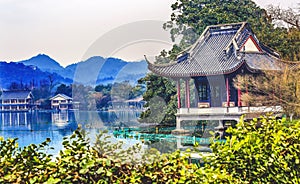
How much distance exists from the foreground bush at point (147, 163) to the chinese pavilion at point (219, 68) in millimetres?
11596

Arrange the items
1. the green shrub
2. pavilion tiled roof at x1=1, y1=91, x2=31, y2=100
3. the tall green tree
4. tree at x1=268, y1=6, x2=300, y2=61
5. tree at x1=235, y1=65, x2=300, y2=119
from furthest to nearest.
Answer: pavilion tiled roof at x1=1, y1=91, x2=31, y2=100 → the tall green tree → tree at x1=268, y1=6, x2=300, y2=61 → tree at x1=235, y1=65, x2=300, y2=119 → the green shrub

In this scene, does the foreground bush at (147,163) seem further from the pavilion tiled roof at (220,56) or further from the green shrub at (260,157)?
the pavilion tiled roof at (220,56)

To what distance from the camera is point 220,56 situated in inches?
600

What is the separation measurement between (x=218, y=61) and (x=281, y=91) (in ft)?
11.6

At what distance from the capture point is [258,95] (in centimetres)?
1307

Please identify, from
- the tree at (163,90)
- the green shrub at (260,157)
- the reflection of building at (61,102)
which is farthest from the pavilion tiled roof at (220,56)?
the reflection of building at (61,102)

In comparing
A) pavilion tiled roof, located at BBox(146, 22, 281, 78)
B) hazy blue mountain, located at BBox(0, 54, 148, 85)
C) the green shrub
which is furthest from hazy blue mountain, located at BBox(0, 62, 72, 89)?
the green shrub

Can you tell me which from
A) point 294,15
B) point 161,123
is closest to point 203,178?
point 294,15

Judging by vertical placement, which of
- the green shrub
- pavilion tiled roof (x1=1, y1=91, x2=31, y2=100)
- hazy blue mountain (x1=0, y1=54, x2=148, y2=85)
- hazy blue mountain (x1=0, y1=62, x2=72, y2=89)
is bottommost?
the green shrub

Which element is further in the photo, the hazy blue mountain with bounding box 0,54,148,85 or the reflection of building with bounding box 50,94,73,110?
the reflection of building with bounding box 50,94,73,110

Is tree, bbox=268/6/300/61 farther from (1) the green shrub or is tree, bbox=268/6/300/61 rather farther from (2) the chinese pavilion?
(1) the green shrub

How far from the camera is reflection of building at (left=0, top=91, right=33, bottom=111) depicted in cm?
3431

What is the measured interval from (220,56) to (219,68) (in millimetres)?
747

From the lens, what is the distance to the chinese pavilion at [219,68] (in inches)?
566
